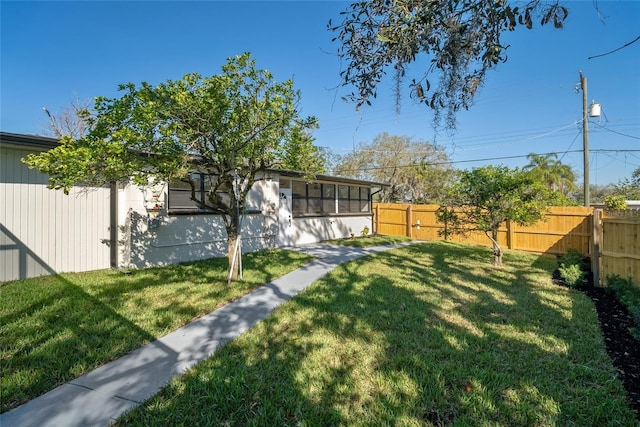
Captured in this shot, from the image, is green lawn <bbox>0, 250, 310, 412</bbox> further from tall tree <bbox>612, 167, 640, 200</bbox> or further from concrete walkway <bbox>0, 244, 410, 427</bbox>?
tall tree <bbox>612, 167, 640, 200</bbox>

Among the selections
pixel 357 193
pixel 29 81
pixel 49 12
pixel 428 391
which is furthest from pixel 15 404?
pixel 357 193

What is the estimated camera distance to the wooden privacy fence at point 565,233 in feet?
18.3

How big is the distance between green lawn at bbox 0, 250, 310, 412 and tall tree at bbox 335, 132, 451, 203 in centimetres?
1772

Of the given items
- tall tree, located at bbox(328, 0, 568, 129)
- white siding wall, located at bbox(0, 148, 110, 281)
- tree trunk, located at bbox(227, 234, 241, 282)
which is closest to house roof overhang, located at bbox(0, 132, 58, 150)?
white siding wall, located at bbox(0, 148, 110, 281)

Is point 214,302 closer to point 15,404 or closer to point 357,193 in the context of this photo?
point 15,404

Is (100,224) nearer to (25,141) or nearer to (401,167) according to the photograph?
(25,141)

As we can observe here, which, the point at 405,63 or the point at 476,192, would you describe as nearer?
the point at 405,63

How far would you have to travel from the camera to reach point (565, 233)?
1049 cm

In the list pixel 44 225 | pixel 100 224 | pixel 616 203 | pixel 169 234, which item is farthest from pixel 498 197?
pixel 44 225

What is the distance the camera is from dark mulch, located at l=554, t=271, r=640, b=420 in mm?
2705

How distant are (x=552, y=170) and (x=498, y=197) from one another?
606 inches

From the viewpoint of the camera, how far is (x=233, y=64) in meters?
4.85

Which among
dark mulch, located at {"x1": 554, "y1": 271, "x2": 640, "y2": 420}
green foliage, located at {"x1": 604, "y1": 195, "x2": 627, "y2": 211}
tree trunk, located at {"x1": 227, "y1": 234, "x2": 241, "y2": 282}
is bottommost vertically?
dark mulch, located at {"x1": 554, "y1": 271, "x2": 640, "y2": 420}

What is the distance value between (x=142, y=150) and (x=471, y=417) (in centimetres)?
519
